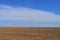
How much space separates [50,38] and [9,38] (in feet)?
11.9

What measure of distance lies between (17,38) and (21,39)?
68 centimetres

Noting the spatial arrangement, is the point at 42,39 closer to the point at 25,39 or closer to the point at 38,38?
the point at 38,38

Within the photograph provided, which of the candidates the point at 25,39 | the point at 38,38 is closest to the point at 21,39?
the point at 25,39

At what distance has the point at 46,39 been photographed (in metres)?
15.6

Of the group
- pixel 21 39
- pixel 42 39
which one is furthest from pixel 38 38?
pixel 21 39

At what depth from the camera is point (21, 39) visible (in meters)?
15.5

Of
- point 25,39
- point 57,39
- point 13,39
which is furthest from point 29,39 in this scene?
point 57,39

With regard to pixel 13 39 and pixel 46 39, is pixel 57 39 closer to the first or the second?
pixel 46 39

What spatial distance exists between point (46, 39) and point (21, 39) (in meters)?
2.15

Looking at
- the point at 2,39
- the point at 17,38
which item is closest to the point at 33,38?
the point at 17,38

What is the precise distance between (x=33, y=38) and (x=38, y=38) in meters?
0.45

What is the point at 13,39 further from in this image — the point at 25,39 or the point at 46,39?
the point at 46,39

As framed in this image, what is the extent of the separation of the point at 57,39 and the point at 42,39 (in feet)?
4.20

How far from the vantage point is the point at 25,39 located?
618 inches
